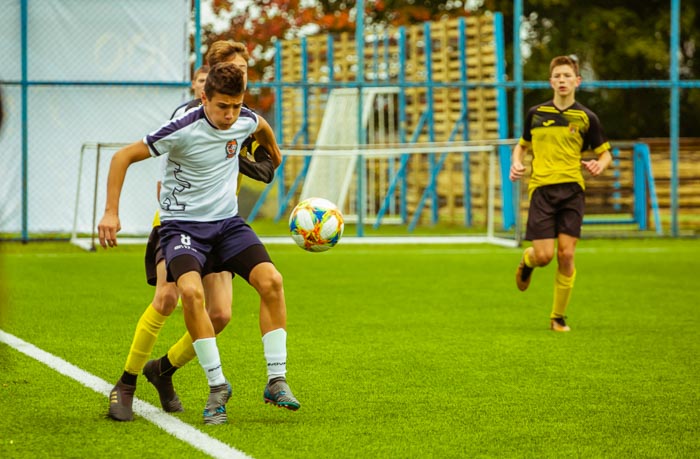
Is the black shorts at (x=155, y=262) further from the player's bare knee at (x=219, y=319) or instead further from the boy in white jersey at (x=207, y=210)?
the player's bare knee at (x=219, y=319)

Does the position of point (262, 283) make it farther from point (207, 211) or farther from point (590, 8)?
point (590, 8)

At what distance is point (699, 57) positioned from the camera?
3278cm

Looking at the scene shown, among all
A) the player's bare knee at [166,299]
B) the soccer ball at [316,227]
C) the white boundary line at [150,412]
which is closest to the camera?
the white boundary line at [150,412]

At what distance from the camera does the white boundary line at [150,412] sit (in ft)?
16.3

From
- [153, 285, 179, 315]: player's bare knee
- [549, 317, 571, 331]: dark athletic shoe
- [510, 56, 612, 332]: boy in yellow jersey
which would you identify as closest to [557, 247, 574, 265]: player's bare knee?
[510, 56, 612, 332]: boy in yellow jersey

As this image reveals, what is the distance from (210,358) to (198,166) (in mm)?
887

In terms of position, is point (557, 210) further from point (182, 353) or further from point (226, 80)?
point (226, 80)

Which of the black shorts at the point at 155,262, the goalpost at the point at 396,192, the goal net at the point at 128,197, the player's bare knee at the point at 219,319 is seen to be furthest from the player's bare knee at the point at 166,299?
the goal net at the point at 128,197

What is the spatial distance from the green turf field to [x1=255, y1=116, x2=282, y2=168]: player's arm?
3.96ft

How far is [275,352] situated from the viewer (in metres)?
5.67

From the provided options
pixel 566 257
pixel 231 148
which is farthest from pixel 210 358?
pixel 566 257

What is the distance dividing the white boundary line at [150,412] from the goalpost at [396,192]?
8.05 m

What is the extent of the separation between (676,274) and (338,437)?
8910 millimetres

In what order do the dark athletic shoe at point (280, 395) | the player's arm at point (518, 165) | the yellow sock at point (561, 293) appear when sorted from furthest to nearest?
the player's arm at point (518, 165) → the yellow sock at point (561, 293) → the dark athletic shoe at point (280, 395)
